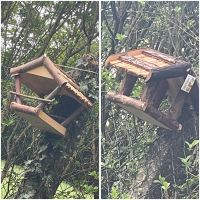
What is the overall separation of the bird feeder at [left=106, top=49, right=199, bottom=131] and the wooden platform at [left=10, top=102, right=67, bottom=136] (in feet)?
0.79

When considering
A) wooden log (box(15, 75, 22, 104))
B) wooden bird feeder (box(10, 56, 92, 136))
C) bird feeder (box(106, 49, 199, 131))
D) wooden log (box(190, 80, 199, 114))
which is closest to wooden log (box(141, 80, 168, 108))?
bird feeder (box(106, 49, 199, 131))

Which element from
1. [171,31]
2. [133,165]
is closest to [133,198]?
[133,165]

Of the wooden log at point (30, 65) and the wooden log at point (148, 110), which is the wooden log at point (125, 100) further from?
the wooden log at point (30, 65)

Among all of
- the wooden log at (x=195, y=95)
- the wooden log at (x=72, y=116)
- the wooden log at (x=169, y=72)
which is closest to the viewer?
the wooden log at (x=169, y=72)

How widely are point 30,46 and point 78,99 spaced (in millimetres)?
390

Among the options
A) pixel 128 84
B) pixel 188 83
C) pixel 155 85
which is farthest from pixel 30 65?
pixel 188 83

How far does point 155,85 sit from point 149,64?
8cm

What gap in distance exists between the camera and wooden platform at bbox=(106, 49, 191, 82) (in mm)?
Result: 1659

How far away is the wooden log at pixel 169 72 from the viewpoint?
1.64m

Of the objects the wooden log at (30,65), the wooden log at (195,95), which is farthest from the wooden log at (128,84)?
the wooden log at (30,65)

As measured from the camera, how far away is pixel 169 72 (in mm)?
1678

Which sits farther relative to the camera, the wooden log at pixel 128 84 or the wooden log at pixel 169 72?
the wooden log at pixel 128 84

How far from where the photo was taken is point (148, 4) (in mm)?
1955

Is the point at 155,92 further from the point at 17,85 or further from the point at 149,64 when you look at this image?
the point at 17,85
